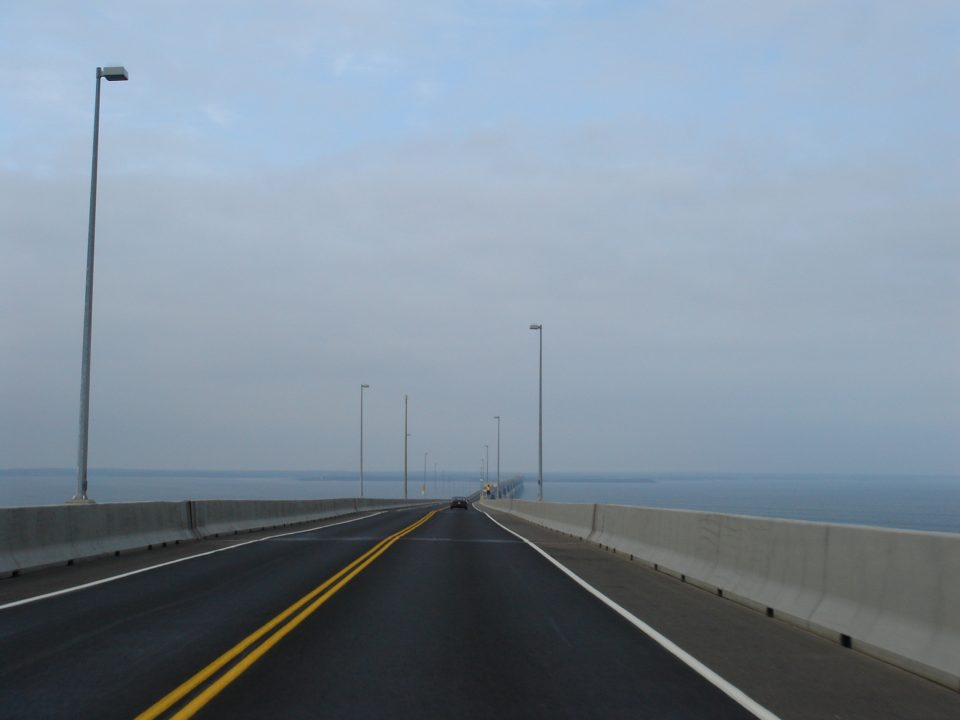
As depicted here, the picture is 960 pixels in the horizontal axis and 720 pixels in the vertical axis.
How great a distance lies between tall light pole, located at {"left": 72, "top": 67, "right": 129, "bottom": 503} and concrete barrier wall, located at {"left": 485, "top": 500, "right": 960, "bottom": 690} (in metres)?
12.9

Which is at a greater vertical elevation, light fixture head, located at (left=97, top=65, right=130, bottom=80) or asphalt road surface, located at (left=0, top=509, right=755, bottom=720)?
light fixture head, located at (left=97, top=65, right=130, bottom=80)

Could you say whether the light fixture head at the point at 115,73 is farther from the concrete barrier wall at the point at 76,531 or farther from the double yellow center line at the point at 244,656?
the double yellow center line at the point at 244,656

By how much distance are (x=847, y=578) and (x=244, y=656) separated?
5953mm

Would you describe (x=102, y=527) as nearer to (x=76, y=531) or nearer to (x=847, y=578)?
(x=76, y=531)

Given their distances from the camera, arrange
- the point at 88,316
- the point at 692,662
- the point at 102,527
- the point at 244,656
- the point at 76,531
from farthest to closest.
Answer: the point at 88,316 → the point at 102,527 → the point at 76,531 → the point at 692,662 → the point at 244,656

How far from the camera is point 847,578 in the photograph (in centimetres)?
986

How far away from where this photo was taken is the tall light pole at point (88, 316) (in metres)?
21.1

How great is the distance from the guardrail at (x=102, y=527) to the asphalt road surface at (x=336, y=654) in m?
2.21

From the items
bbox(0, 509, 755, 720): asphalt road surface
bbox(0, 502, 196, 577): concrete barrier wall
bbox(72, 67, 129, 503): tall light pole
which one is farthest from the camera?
bbox(72, 67, 129, 503): tall light pole

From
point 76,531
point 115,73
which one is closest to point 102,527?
point 76,531

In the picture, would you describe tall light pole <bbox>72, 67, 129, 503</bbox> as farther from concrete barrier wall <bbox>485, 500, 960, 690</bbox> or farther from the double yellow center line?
concrete barrier wall <bbox>485, 500, 960, 690</bbox>

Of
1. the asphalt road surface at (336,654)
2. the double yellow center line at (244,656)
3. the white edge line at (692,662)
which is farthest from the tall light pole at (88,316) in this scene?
the white edge line at (692,662)

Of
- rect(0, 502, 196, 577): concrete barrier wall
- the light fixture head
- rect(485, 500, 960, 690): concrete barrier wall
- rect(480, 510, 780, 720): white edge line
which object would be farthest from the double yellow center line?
the light fixture head

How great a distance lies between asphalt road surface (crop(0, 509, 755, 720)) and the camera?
695 centimetres
